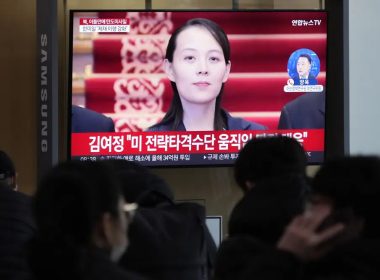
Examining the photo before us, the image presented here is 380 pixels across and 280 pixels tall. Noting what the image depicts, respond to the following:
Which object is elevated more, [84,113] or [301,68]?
[301,68]

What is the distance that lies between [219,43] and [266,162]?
3419 millimetres

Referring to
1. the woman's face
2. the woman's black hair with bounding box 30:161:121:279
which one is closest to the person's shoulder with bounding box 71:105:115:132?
the woman's face

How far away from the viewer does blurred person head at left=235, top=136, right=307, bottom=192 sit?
290 centimetres

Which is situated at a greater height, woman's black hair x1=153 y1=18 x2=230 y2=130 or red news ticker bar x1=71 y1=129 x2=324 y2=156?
woman's black hair x1=153 y1=18 x2=230 y2=130

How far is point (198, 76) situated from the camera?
6195mm

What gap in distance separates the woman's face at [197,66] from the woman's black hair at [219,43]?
2 cm

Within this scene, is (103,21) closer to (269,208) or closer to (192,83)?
(192,83)
